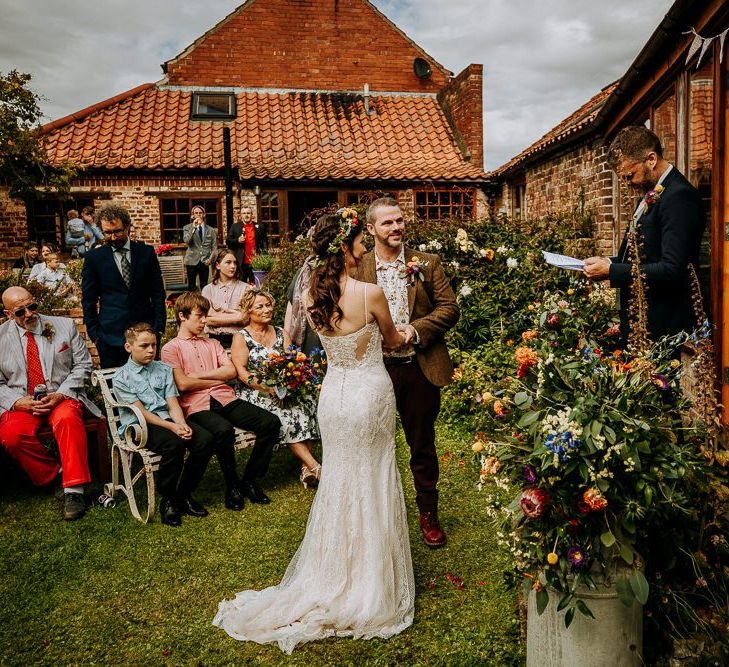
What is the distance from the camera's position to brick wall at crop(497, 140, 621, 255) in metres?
8.59

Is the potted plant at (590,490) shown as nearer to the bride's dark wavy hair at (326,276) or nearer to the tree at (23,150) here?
the bride's dark wavy hair at (326,276)

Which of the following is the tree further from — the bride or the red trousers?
the bride

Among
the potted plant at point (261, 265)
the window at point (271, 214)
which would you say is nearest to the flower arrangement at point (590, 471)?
the potted plant at point (261, 265)

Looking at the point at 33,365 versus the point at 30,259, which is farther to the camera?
the point at 30,259

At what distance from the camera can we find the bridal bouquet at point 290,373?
532cm

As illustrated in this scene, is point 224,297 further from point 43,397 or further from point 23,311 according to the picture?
point 43,397

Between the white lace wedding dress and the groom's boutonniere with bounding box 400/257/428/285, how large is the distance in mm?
663

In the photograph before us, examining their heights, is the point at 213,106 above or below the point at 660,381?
above

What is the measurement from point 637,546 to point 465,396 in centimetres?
428

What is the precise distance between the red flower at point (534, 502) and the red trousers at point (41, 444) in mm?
3830

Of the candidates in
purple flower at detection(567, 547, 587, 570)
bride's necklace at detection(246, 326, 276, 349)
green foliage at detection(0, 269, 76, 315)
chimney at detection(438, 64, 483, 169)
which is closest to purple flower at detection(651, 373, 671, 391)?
purple flower at detection(567, 547, 587, 570)

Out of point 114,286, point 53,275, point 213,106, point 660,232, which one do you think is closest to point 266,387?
point 114,286

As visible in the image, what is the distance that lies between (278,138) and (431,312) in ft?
47.8

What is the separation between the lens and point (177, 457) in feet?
16.5
